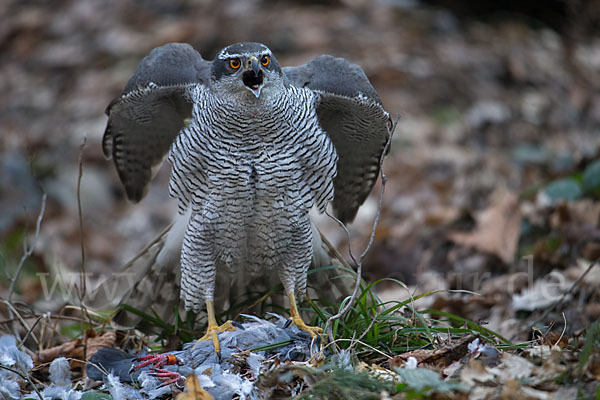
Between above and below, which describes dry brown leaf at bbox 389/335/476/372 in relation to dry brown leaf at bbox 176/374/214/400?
above

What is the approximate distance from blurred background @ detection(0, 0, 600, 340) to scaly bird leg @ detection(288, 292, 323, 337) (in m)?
1.40

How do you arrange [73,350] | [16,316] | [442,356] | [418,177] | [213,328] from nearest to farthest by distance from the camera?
1. [442,356]
2. [213,328]
3. [73,350]
4. [16,316]
5. [418,177]

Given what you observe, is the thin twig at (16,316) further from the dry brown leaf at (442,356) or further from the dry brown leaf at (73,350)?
the dry brown leaf at (442,356)

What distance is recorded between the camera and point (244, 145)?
3773 millimetres

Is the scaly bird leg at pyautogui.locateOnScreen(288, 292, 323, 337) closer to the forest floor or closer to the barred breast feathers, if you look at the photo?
the forest floor

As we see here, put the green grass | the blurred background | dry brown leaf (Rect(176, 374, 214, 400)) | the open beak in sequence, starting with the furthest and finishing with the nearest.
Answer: the blurred background
the open beak
the green grass
dry brown leaf (Rect(176, 374, 214, 400))

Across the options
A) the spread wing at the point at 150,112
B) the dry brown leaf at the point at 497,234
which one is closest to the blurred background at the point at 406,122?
the dry brown leaf at the point at 497,234

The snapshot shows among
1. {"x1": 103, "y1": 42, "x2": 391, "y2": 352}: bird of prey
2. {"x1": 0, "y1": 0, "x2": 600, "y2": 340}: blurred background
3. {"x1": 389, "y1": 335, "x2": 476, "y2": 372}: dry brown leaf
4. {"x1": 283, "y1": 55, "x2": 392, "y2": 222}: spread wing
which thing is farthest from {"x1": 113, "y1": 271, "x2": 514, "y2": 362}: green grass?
{"x1": 0, "y1": 0, "x2": 600, "y2": 340}: blurred background

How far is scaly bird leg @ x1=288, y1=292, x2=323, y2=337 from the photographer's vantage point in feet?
12.4

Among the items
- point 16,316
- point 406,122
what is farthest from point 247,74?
point 406,122

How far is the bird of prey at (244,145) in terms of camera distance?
3.74 meters

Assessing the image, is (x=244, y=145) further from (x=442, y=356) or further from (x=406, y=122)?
(x=406, y=122)

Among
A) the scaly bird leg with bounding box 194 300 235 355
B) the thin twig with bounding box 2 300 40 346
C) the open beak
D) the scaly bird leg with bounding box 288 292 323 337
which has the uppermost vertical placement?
the open beak

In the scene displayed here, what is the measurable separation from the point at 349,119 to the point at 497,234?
219 centimetres
